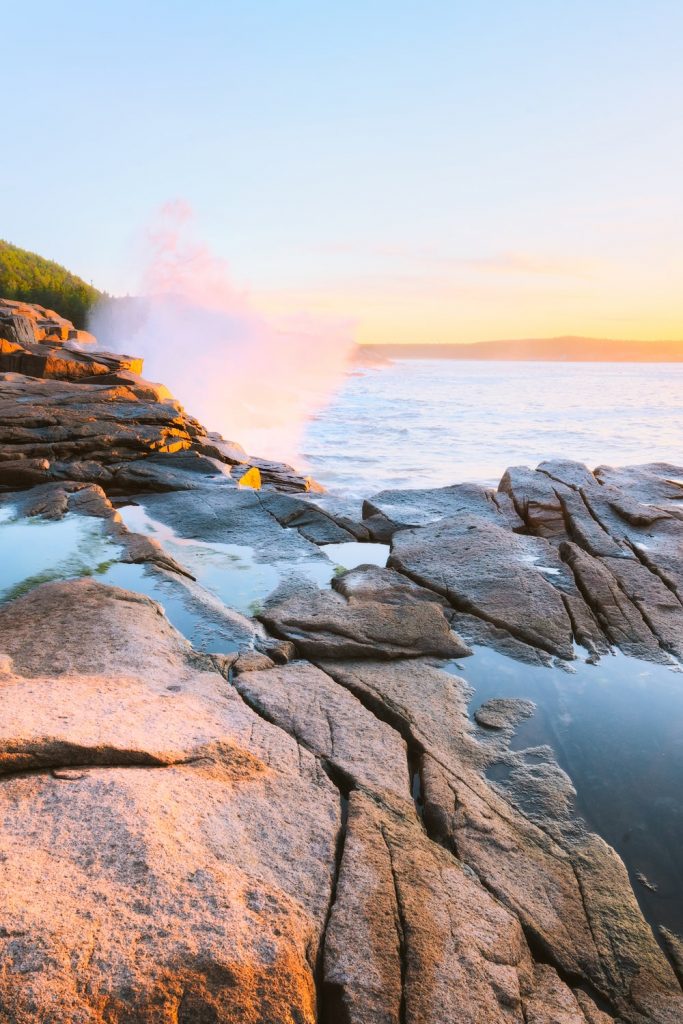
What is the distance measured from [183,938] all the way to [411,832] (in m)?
1.14

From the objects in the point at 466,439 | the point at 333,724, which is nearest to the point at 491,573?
the point at 333,724

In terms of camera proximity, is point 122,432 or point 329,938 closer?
point 329,938

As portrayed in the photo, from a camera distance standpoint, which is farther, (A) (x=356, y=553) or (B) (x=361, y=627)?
(A) (x=356, y=553)

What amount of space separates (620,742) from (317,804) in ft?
6.22

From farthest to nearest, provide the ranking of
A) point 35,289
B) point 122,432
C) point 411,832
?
point 35,289
point 122,432
point 411,832

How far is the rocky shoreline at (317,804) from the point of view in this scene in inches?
79.7

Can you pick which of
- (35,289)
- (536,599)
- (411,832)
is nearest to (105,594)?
(411,832)

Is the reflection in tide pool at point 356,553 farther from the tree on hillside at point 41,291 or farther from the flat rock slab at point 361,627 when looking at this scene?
the tree on hillside at point 41,291

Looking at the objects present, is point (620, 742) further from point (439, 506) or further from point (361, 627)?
point (439, 506)

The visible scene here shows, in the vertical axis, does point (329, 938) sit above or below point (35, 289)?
below

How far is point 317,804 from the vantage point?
291cm

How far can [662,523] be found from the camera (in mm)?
7168

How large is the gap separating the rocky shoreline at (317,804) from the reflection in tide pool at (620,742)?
0.39 feet

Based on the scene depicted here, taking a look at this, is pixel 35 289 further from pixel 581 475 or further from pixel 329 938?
pixel 329 938
